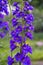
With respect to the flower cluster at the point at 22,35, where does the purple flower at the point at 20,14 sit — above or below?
above

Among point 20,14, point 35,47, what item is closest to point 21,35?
point 20,14

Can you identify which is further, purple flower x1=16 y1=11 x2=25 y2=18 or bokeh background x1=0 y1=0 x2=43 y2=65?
bokeh background x1=0 y1=0 x2=43 y2=65

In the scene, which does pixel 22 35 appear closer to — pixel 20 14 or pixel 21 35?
pixel 21 35

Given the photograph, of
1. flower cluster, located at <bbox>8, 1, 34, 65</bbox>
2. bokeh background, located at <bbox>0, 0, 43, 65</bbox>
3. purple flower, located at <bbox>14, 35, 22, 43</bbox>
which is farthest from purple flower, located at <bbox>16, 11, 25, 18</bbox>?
bokeh background, located at <bbox>0, 0, 43, 65</bbox>

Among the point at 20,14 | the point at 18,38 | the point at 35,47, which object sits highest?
the point at 35,47

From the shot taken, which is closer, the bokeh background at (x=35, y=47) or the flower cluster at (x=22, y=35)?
the flower cluster at (x=22, y=35)

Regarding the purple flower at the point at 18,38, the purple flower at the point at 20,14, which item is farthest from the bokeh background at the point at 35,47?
the purple flower at the point at 18,38

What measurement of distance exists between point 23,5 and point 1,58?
68cm

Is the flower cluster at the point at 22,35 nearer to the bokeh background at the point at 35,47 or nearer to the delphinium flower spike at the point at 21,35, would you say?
the delphinium flower spike at the point at 21,35

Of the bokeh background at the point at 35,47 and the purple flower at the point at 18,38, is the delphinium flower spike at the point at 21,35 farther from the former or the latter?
the bokeh background at the point at 35,47

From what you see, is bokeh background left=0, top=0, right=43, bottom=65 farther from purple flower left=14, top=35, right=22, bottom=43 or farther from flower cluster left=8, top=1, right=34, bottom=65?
purple flower left=14, top=35, right=22, bottom=43

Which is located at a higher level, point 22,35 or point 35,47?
point 35,47

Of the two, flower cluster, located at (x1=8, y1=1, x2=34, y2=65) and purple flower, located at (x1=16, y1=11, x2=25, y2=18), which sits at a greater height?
purple flower, located at (x1=16, y1=11, x2=25, y2=18)

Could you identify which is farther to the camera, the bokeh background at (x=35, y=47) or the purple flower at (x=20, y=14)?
the bokeh background at (x=35, y=47)
